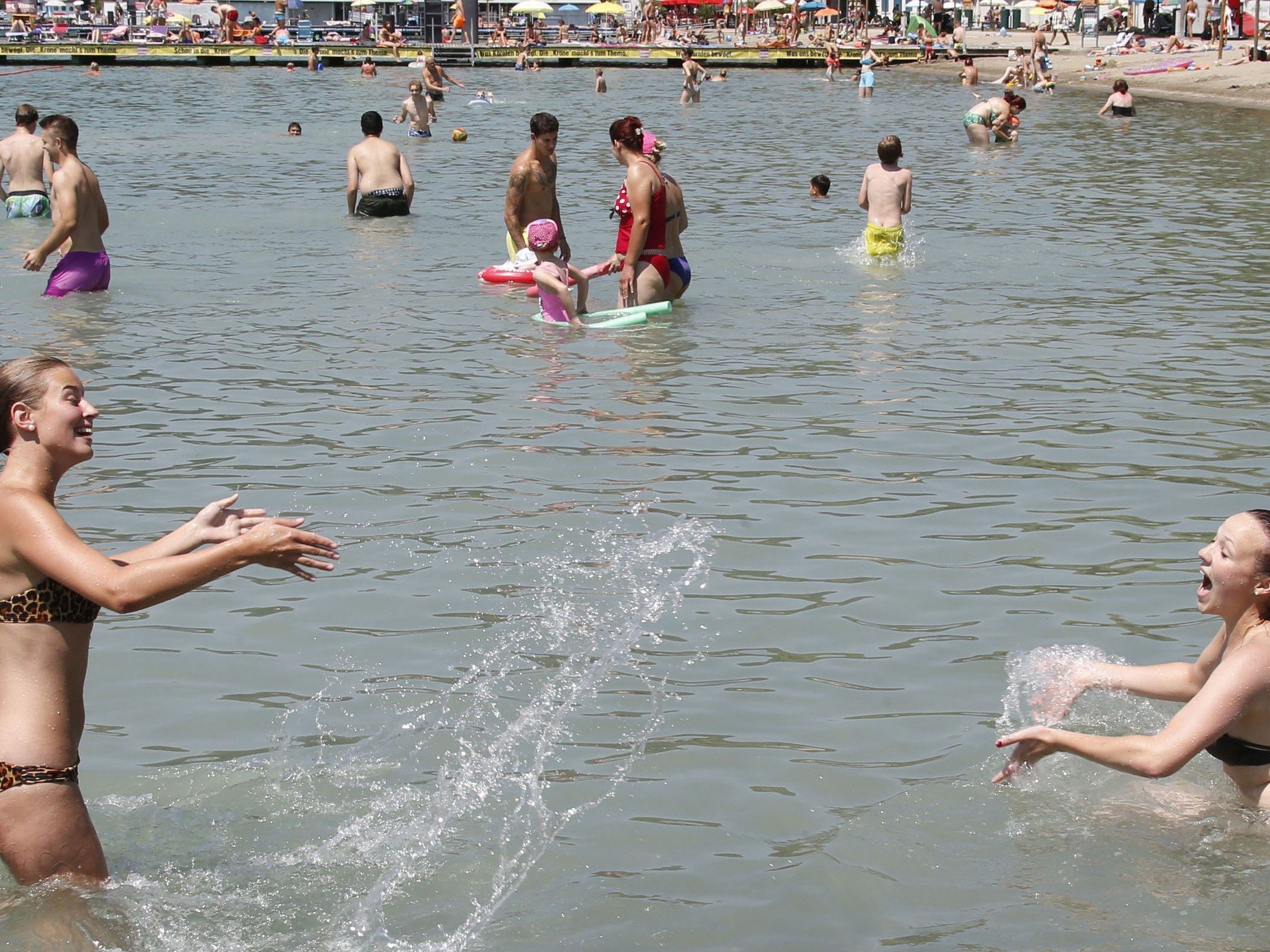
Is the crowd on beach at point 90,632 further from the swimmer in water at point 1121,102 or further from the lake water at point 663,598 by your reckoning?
the swimmer in water at point 1121,102

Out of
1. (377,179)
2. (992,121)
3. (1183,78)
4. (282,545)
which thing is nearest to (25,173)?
(377,179)

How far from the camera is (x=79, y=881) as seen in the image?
11.8 ft

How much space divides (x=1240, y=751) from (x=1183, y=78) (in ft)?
126

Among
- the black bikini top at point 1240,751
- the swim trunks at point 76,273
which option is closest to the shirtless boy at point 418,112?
the swim trunks at point 76,273

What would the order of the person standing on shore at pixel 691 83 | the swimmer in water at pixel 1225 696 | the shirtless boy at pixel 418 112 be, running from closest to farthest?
the swimmer in water at pixel 1225 696 < the shirtless boy at pixel 418 112 < the person standing on shore at pixel 691 83

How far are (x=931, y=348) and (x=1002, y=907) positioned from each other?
674 cm

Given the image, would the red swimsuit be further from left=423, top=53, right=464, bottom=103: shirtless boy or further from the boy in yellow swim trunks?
left=423, top=53, right=464, bottom=103: shirtless boy

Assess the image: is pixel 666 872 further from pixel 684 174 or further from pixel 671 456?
pixel 684 174

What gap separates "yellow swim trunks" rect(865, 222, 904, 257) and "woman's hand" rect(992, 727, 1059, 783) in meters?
10.1

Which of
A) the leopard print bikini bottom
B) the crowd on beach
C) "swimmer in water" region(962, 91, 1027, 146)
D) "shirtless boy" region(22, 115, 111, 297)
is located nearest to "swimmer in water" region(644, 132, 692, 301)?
"shirtless boy" region(22, 115, 111, 297)

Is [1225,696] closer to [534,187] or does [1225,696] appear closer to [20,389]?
[20,389]

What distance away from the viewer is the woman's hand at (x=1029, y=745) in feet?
12.4

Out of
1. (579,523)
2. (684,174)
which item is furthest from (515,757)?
(684,174)

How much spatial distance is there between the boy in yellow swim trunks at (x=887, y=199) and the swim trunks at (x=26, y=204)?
8821 mm
